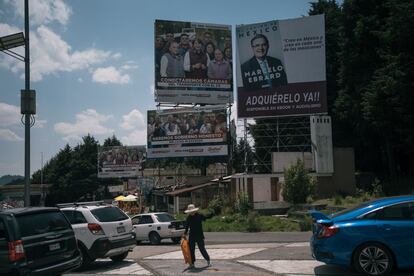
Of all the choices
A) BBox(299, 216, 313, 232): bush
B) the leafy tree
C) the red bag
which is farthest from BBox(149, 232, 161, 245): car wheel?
the leafy tree

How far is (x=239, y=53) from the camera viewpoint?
129ft

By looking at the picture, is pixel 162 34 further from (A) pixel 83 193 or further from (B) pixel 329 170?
(A) pixel 83 193

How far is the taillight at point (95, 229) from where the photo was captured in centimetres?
1360

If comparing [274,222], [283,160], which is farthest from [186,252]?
[283,160]

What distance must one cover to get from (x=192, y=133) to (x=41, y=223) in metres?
36.0

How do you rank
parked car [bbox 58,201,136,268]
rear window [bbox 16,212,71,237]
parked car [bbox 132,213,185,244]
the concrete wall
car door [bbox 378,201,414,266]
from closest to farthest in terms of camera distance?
car door [bbox 378,201,414,266]
rear window [bbox 16,212,71,237]
parked car [bbox 58,201,136,268]
parked car [bbox 132,213,185,244]
the concrete wall

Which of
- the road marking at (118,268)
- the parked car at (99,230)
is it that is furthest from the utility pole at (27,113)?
the road marking at (118,268)

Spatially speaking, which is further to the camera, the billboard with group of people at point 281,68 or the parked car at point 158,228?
the billboard with group of people at point 281,68

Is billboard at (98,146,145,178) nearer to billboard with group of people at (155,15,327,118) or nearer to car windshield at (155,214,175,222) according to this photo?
billboard with group of people at (155,15,327,118)

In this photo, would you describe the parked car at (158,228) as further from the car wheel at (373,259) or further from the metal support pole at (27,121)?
the car wheel at (373,259)

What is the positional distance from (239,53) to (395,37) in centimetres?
1190

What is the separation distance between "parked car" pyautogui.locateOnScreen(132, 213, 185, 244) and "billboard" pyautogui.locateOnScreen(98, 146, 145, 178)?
126ft

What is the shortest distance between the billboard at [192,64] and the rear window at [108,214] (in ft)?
99.7

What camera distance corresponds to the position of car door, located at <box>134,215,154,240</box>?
969 inches
